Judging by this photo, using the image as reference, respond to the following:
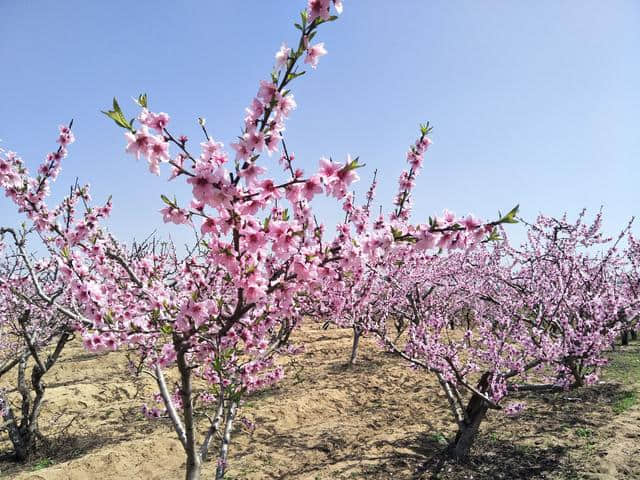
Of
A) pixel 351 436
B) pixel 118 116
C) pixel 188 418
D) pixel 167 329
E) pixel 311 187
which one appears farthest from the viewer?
pixel 351 436

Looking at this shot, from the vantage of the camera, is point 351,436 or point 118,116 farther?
point 351,436

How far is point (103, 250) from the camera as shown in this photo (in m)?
4.05

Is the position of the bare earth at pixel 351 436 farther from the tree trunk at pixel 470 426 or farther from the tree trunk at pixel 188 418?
the tree trunk at pixel 188 418

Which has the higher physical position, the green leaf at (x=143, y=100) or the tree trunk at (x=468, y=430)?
the green leaf at (x=143, y=100)

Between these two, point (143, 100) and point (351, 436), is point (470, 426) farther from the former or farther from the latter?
point (143, 100)

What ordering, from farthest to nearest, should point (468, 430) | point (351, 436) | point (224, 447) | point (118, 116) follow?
point (351, 436) < point (468, 430) < point (224, 447) < point (118, 116)

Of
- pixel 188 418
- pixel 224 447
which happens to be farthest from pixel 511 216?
pixel 224 447

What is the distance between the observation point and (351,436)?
7.00m

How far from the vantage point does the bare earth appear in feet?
17.8

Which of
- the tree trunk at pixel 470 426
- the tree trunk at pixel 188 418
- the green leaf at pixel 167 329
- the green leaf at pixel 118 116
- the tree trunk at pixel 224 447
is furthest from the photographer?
the tree trunk at pixel 470 426

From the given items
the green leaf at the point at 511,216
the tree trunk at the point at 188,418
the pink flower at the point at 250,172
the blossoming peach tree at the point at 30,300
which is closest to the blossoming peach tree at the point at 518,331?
the green leaf at the point at 511,216

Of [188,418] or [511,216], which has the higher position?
[511,216]

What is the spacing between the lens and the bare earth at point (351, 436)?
213 inches

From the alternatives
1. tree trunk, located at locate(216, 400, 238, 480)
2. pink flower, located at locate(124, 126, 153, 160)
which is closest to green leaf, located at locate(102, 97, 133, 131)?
pink flower, located at locate(124, 126, 153, 160)
